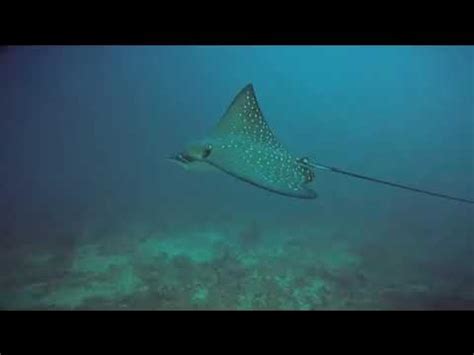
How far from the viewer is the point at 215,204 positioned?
13.7ft

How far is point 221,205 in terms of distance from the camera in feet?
13.5

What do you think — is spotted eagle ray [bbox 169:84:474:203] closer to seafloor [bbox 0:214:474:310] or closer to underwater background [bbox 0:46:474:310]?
underwater background [bbox 0:46:474:310]

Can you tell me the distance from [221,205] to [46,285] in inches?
66.4

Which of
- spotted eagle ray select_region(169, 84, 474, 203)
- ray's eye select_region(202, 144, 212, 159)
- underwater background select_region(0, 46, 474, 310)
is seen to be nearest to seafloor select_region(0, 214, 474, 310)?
underwater background select_region(0, 46, 474, 310)

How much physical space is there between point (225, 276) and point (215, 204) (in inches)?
34.2

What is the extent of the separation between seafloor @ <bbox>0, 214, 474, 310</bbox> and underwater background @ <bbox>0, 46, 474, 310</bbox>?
0.04 ft

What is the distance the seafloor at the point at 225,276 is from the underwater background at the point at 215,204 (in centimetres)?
1

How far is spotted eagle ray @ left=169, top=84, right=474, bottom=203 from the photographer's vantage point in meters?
3.31

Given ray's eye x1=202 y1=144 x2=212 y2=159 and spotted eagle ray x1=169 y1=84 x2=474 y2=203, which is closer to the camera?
spotted eagle ray x1=169 y1=84 x2=474 y2=203

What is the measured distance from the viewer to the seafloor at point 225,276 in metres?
3.40

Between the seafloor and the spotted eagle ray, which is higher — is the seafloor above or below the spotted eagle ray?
below

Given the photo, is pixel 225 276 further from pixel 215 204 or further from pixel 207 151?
pixel 207 151
